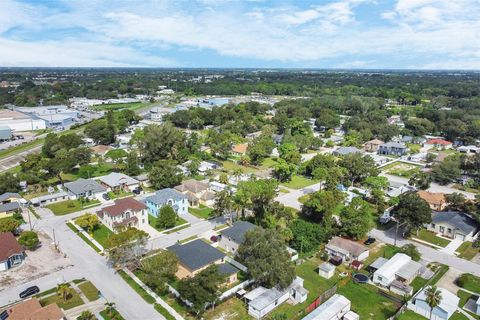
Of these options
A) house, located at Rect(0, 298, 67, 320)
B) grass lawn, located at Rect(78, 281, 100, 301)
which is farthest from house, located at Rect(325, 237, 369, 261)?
house, located at Rect(0, 298, 67, 320)

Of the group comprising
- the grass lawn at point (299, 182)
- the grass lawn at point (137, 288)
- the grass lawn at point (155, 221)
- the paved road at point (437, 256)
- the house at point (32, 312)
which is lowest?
the paved road at point (437, 256)

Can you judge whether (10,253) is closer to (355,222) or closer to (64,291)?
(64,291)

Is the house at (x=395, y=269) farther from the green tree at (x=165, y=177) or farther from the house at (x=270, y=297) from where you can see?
the green tree at (x=165, y=177)

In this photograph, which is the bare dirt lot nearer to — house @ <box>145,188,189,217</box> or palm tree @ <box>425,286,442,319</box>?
house @ <box>145,188,189,217</box>

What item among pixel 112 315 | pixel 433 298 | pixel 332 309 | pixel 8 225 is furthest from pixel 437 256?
pixel 8 225

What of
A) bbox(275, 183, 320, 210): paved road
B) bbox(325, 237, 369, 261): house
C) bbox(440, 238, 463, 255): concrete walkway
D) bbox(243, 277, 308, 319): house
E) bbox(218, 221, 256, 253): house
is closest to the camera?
bbox(243, 277, 308, 319): house

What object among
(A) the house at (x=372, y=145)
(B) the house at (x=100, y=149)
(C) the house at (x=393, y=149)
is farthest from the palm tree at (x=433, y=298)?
(B) the house at (x=100, y=149)

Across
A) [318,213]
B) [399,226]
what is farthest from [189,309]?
[399,226]
